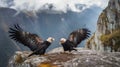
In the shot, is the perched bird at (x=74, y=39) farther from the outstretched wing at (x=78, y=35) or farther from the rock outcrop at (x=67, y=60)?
the rock outcrop at (x=67, y=60)

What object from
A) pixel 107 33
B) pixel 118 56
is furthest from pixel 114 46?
pixel 118 56

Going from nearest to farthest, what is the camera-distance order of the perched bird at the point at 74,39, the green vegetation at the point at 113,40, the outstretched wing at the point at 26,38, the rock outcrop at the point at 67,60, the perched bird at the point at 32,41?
the rock outcrop at the point at 67,60 → the perched bird at the point at 32,41 → the outstretched wing at the point at 26,38 → the perched bird at the point at 74,39 → the green vegetation at the point at 113,40

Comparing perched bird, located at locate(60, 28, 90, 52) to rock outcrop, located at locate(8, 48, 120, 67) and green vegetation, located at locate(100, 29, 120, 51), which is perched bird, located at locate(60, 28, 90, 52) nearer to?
rock outcrop, located at locate(8, 48, 120, 67)

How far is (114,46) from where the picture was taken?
5320 inches

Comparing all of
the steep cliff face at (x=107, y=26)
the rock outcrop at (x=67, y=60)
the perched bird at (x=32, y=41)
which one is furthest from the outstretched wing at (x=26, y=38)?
→ the steep cliff face at (x=107, y=26)

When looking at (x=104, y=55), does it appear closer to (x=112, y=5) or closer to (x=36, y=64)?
(x=36, y=64)

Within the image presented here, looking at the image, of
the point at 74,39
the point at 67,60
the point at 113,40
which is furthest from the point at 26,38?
the point at 113,40

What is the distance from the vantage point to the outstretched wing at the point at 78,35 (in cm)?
2940

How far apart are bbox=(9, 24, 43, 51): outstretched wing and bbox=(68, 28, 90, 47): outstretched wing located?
3.04 m

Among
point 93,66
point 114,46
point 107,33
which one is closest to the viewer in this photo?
point 93,66

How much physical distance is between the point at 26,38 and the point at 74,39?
412 cm

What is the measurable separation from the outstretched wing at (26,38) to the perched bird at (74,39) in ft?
6.07

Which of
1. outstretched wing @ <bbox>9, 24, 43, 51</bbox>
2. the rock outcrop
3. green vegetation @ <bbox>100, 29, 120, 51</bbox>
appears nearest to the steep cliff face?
green vegetation @ <bbox>100, 29, 120, 51</bbox>

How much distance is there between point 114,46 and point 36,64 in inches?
4443
